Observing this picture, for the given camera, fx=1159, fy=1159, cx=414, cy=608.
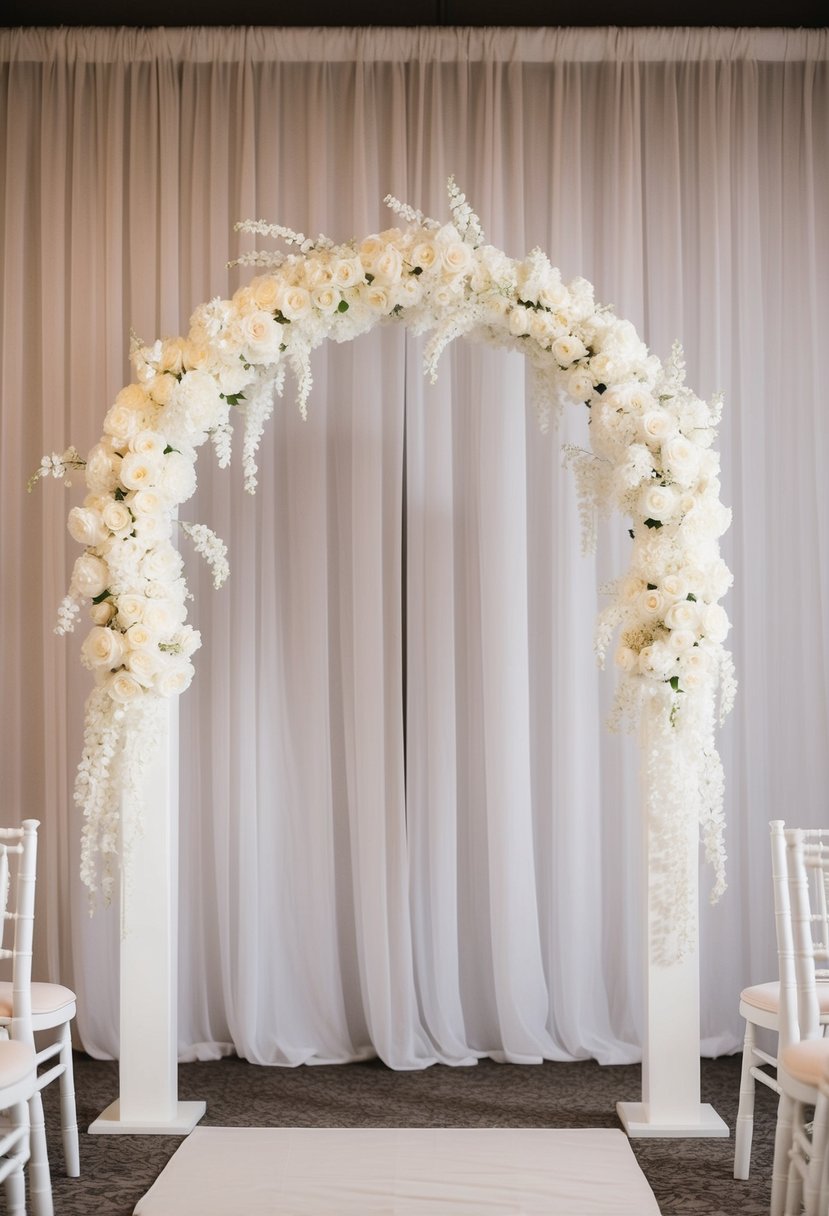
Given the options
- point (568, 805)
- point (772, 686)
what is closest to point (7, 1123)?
point (568, 805)

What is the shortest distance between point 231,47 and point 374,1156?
12.7 feet

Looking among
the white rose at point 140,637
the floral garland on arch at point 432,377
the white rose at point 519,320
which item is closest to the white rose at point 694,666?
the floral garland on arch at point 432,377

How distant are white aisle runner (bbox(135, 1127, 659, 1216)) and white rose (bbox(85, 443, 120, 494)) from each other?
6.49 feet

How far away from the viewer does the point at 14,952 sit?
10.1 feet

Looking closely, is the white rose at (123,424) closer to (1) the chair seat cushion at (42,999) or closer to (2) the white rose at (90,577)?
(2) the white rose at (90,577)

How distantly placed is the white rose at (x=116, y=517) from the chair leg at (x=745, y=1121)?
A: 232 centimetres

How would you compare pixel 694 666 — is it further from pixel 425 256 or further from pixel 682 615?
pixel 425 256

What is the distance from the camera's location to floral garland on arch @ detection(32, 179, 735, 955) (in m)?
3.46

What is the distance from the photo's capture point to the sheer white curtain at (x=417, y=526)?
13.8ft

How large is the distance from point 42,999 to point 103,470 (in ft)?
5.04

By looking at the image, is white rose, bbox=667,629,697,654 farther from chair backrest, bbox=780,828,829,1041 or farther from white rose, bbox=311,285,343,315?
white rose, bbox=311,285,343,315

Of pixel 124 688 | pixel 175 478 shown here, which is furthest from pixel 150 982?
pixel 175 478
